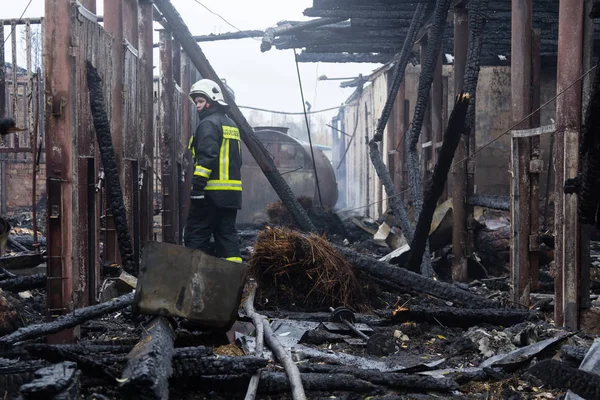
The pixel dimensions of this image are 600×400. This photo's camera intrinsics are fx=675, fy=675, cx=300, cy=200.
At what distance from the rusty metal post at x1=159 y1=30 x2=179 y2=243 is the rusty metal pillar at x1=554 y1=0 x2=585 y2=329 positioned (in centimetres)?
643

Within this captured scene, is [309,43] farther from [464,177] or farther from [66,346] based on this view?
[66,346]

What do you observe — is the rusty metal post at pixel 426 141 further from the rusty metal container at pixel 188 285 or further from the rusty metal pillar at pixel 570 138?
the rusty metal container at pixel 188 285

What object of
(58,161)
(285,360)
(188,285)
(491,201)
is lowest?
(285,360)

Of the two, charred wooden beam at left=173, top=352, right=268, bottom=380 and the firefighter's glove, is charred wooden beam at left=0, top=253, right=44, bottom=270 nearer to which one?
the firefighter's glove

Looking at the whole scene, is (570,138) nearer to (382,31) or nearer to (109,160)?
(109,160)

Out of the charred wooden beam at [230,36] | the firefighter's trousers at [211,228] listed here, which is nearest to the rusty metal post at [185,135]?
the charred wooden beam at [230,36]

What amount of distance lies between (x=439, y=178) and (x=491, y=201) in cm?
85

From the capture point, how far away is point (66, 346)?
4.05m

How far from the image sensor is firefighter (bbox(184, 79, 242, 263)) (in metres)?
7.62

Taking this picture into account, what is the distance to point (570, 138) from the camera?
523cm

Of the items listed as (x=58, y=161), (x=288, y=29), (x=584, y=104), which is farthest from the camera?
(x=288, y=29)

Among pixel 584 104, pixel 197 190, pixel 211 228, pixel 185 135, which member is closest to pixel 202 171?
pixel 197 190

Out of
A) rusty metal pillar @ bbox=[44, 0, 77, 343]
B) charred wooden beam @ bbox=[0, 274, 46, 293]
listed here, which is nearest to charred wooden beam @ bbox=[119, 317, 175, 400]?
rusty metal pillar @ bbox=[44, 0, 77, 343]

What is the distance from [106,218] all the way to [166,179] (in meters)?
3.69
